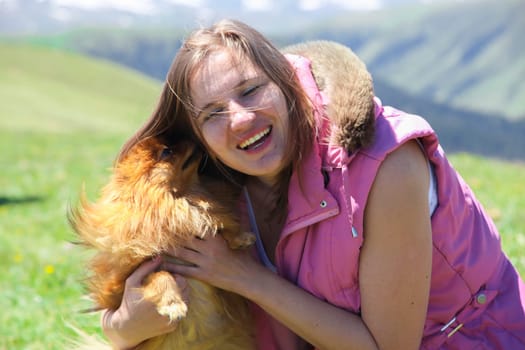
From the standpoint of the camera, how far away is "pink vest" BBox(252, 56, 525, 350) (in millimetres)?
2547

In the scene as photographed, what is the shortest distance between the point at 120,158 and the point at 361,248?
3.36 feet

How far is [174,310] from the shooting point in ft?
8.22

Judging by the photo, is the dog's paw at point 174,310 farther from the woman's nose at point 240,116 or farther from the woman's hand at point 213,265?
the woman's nose at point 240,116

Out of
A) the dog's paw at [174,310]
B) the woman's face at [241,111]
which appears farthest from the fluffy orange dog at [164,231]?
the woman's face at [241,111]

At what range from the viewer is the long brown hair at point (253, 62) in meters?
2.64

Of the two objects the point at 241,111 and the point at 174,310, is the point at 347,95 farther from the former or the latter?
the point at 174,310

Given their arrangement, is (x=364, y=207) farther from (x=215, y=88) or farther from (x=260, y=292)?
(x=215, y=88)

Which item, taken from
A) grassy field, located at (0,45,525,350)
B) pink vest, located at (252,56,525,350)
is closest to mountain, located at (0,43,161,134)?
grassy field, located at (0,45,525,350)

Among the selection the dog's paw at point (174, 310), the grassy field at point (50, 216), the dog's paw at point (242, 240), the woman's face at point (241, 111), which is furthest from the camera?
the grassy field at point (50, 216)

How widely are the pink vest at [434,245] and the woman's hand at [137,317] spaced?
493 millimetres

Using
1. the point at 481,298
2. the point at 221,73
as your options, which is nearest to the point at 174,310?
the point at 221,73

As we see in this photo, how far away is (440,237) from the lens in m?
2.69

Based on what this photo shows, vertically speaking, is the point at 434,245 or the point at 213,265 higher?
the point at 434,245

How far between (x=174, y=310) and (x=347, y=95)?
98 cm
